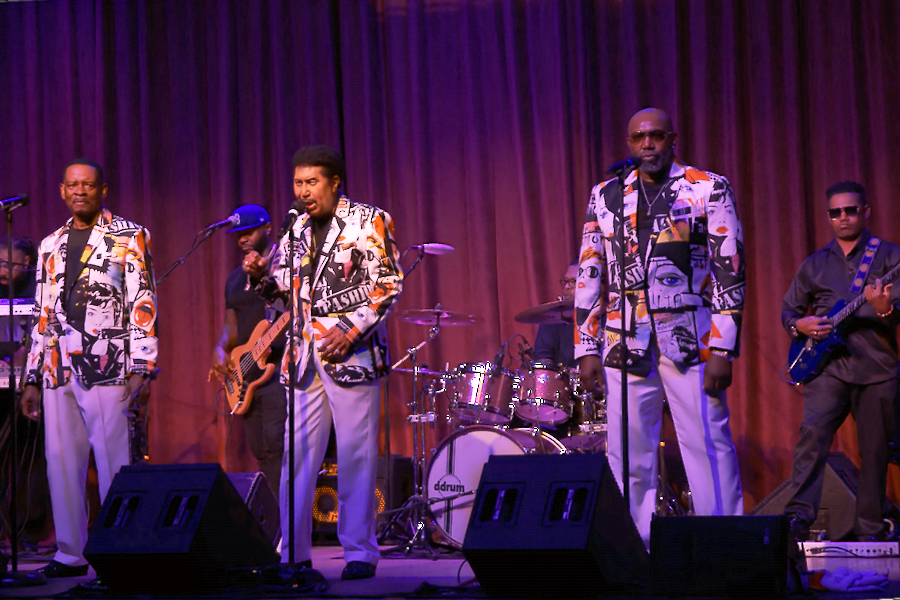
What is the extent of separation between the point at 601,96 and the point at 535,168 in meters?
0.70

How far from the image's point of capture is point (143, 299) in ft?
15.7

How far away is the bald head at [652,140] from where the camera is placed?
4199 millimetres

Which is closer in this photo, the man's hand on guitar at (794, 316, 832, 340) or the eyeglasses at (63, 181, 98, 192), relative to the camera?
the eyeglasses at (63, 181, 98, 192)

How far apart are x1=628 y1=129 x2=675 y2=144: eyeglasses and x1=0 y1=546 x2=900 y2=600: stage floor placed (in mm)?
1846

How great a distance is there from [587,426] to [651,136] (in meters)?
2.40

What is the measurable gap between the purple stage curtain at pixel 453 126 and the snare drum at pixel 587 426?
1.21 metres

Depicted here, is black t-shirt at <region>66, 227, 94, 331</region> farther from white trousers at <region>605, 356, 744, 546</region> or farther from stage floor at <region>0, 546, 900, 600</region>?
white trousers at <region>605, 356, 744, 546</region>

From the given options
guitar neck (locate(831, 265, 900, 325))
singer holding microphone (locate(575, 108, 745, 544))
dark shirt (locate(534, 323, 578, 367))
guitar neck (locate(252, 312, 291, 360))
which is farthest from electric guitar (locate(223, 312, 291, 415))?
guitar neck (locate(831, 265, 900, 325))

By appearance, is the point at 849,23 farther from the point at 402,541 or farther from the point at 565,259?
the point at 402,541

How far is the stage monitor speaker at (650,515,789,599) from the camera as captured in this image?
326cm

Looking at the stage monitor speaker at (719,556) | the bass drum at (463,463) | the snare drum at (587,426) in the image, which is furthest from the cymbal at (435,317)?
the stage monitor speaker at (719,556)

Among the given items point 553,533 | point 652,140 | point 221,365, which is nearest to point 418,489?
point 221,365

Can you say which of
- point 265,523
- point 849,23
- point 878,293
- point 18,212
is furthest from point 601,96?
point 18,212

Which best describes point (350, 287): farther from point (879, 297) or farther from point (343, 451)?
point (879, 297)
